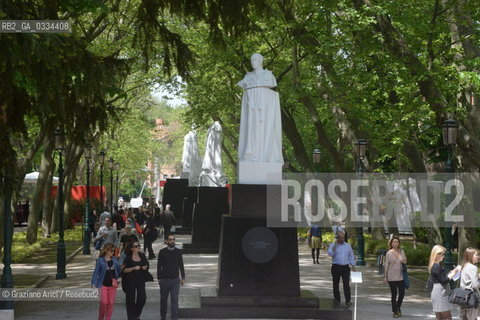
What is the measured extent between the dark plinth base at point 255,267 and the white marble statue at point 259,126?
55.2 inches

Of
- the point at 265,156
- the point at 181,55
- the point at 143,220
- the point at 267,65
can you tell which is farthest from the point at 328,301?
the point at 143,220

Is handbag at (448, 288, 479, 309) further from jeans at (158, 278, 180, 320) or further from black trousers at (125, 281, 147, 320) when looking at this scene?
black trousers at (125, 281, 147, 320)

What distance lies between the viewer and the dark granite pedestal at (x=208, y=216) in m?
35.2

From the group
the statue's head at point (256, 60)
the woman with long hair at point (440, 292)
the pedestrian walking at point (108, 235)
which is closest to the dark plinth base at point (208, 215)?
the pedestrian walking at point (108, 235)

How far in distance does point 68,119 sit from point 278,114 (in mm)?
6882

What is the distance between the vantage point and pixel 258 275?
17062 millimetres

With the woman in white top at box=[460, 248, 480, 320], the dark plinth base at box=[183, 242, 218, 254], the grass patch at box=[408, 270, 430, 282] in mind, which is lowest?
the grass patch at box=[408, 270, 430, 282]

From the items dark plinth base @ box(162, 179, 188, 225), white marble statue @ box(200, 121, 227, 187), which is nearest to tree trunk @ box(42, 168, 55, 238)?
white marble statue @ box(200, 121, 227, 187)

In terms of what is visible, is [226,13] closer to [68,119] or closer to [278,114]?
[68,119]

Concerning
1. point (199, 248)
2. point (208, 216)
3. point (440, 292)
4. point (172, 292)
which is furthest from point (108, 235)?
point (208, 216)

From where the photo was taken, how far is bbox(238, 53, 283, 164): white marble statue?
18281 millimetres

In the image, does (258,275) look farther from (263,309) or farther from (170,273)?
(170,273)

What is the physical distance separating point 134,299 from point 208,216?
20.0 metres

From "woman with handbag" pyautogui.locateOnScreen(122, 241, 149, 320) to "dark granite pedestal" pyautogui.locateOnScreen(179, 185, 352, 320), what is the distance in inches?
70.0
